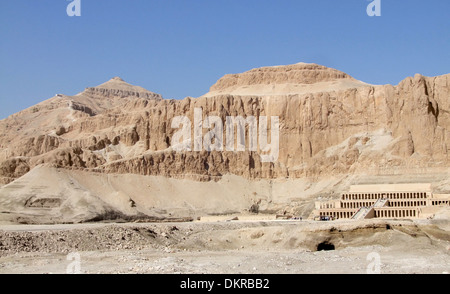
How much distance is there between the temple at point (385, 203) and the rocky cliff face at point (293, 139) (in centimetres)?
1114

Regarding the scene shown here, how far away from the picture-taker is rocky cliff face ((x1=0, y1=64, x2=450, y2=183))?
104938 millimetres

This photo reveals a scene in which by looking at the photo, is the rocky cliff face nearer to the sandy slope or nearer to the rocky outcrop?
the rocky outcrop

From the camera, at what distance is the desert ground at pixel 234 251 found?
31.9 metres

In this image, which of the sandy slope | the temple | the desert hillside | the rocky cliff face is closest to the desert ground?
the sandy slope

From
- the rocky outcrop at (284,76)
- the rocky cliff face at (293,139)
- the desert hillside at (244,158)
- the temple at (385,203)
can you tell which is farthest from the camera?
the rocky outcrop at (284,76)

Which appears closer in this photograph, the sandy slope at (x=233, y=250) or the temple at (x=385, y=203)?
the sandy slope at (x=233, y=250)

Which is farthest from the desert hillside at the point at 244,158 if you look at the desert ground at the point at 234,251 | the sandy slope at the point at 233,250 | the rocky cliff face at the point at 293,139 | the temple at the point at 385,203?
the desert ground at the point at 234,251

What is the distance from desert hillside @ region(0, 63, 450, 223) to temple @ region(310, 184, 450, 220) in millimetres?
4575

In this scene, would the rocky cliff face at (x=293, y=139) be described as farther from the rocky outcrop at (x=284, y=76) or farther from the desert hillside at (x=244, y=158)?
the rocky outcrop at (x=284, y=76)

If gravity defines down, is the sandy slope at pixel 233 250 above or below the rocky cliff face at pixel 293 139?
below

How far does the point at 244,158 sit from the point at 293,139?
35.5 ft

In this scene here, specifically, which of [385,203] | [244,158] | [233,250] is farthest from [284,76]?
[233,250]
